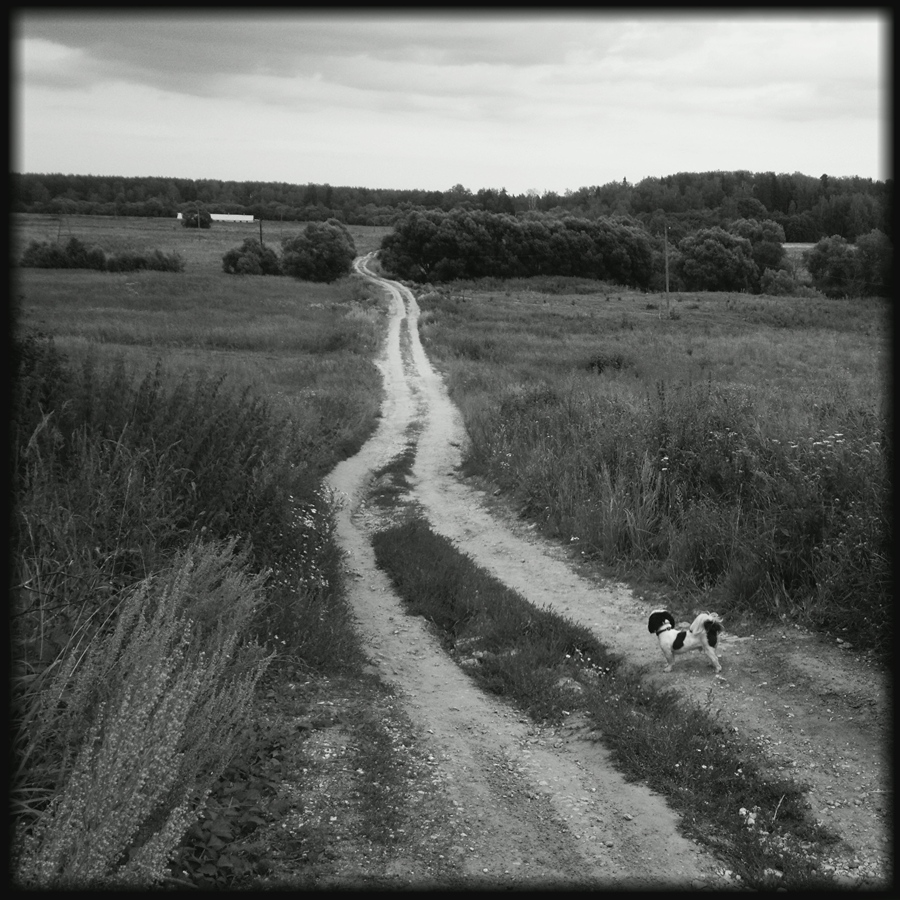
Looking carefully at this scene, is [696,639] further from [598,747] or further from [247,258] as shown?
[247,258]

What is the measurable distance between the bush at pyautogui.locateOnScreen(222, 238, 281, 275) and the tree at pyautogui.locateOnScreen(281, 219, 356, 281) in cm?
186

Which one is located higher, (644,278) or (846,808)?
(644,278)

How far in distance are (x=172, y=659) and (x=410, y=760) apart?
2139 millimetres

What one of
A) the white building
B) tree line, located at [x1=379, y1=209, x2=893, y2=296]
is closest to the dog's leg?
the white building

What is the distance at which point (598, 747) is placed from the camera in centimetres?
664

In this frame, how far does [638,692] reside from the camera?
24.8 feet

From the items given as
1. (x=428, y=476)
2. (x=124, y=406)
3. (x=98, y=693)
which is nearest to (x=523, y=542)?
(x=428, y=476)

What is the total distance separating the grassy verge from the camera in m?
5.24

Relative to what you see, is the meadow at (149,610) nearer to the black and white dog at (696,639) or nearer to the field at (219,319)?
the black and white dog at (696,639)

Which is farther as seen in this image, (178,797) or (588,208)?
(588,208)

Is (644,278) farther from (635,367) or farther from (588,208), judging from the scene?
(635,367)

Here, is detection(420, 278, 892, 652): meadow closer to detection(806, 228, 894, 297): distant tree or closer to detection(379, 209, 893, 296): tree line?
detection(806, 228, 894, 297): distant tree

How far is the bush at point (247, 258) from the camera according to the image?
71.1 meters

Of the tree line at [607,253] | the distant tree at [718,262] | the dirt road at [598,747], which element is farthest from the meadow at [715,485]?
the distant tree at [718,262]
